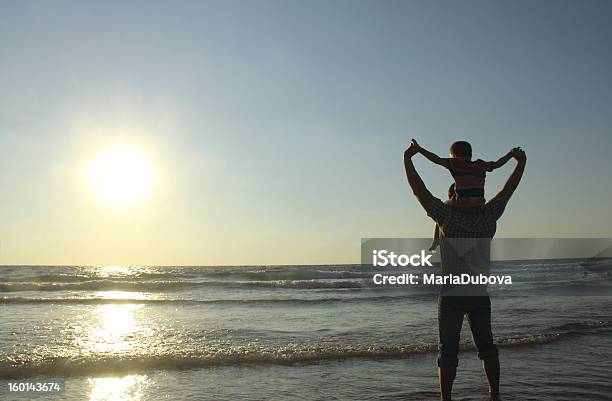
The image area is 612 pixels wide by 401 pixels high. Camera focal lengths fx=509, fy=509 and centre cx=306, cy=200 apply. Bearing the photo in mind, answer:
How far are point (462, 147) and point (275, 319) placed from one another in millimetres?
9483

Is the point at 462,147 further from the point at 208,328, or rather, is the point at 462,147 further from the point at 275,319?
the point at 275,319

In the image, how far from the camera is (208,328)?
36.7 feet

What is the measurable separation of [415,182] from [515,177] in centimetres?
85

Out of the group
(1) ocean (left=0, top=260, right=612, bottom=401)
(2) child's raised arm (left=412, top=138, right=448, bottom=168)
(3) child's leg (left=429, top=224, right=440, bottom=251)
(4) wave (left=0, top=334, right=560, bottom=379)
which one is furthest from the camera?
(4) wave (left=0, top=334, right=560, bottom=379)

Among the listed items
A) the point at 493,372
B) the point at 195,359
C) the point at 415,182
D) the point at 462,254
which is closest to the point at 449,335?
the point at 493,372

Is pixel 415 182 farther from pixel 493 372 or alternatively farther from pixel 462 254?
pixel 493 372

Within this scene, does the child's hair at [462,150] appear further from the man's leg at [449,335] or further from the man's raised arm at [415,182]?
the man's leg at [449,335]

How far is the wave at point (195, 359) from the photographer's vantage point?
684 centimetres

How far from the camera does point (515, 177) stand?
4.18 meters

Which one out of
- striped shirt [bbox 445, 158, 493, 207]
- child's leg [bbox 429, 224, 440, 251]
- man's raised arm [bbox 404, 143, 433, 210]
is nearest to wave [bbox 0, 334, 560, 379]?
child's leg [bbox 429, 224, 440, 251]

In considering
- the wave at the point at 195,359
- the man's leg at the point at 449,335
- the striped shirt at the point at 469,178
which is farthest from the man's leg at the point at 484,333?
the wave at the point at 195,359

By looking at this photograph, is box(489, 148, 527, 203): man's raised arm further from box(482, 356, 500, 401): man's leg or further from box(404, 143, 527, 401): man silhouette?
box(482, 356, 500, 401): man's leg

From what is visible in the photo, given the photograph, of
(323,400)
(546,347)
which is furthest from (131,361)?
(546,347)

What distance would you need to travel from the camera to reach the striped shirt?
3.97 meters
